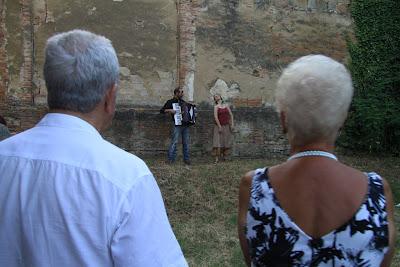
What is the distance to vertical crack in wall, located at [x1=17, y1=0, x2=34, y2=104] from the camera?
464 inches

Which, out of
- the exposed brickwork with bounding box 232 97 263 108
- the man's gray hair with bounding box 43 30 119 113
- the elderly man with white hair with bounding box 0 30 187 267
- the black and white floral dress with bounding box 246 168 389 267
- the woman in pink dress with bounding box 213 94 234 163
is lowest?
the woman in pink dress with bounding box 213 94 234 163

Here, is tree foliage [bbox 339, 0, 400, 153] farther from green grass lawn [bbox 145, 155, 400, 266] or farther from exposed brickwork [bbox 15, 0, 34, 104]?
exposed brickwork [bbox 15, 0, 34, 104]

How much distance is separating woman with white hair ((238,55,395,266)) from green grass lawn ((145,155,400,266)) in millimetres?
3682

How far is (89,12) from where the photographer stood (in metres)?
12.2

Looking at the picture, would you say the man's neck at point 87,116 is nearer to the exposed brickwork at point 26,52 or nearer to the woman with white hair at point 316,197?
the woman with white hair at point 316,197

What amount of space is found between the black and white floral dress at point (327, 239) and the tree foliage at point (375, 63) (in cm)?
1288

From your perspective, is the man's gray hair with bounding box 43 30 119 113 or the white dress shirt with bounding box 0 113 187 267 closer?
the white dress shirt with bounding box 0 113 187 267

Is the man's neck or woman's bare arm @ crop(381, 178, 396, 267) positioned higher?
the man's neck

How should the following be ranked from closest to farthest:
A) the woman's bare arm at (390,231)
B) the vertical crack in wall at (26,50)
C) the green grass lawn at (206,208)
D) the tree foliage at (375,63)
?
the woman's bare arm at (390,231), the green grass lawn at (206,208), the vertical crack in wall at (26,50), the tree foliage at (375,63)

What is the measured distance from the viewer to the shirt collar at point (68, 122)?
→ 172 centimetres

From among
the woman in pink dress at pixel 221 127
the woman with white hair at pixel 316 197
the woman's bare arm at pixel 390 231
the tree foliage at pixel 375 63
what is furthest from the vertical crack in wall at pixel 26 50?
the woman's bare arm at pixel 390 231

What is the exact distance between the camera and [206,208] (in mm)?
7797

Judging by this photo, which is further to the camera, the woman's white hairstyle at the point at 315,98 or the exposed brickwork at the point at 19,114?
the exposed brickwork at the point at 19,114

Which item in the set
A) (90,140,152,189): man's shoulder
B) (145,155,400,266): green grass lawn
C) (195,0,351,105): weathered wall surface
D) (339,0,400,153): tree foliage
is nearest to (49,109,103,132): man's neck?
(90,140,152,189): man's shoulder
